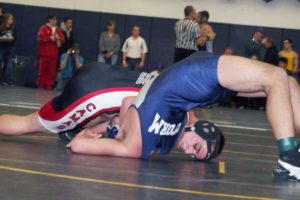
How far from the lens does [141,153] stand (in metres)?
6.74

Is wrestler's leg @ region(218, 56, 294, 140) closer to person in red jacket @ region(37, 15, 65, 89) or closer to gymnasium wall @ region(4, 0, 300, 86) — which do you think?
person in red jacket @ region(37, 15, 65, 89)

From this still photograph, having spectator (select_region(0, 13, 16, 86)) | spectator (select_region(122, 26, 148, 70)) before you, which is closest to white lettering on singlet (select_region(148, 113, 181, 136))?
spectator (select_region(122, 26, 148, 70))

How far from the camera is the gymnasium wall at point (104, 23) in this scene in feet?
72.4

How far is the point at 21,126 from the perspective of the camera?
757 cm

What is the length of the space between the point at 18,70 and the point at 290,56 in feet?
21.6

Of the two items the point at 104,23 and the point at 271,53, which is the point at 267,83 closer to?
the point at 271,53

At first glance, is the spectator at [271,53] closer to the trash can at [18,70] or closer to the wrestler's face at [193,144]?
the trash can at [18,70]

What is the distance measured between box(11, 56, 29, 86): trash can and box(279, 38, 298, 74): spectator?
6.28 meters

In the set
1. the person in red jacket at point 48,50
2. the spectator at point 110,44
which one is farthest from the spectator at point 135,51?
the person in red jacket at point 48,50

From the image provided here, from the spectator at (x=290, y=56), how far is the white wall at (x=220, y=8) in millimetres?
1192

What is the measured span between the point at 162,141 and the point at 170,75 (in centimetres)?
50

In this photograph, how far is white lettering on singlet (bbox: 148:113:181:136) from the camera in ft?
21.4

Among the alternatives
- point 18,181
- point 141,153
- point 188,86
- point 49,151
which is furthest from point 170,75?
point 18,181

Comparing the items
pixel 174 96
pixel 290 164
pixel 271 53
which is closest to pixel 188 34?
pixel 271 53
